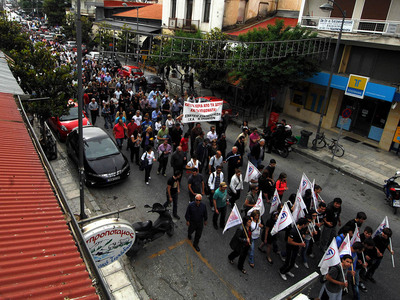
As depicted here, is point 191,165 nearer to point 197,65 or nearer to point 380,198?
point 380,198

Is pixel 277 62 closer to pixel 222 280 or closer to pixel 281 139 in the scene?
pixel 281 139

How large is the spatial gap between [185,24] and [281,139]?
65.7ft

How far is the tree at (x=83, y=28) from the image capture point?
1896 inches

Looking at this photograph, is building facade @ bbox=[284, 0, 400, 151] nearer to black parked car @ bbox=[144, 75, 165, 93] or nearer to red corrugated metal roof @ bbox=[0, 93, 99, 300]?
black parked car @ bbox=[144, 75, 165, 93]

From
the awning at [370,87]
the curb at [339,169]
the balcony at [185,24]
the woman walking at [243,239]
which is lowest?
the curb at [339,169]

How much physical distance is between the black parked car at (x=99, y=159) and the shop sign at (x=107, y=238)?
4654 mm

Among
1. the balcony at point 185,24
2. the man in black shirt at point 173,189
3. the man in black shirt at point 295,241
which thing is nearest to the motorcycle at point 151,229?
the man in black shirt at point 173,189

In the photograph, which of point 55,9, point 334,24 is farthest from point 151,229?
point 55,9

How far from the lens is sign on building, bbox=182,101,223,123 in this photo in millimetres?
13386

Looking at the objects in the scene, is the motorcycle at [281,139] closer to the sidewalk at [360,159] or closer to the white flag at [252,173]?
the sidewalk at [360,159]

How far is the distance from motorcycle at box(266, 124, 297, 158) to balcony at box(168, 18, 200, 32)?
18.2m

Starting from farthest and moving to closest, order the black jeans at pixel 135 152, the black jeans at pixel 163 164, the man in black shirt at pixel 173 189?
the black jeans at pixel 135 152, the black jeans at pixel 163 164, the man in black shirt at pixel 173 189

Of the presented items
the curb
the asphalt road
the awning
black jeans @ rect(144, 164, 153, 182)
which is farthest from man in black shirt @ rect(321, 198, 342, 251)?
the awning

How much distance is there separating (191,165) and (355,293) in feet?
18.1
